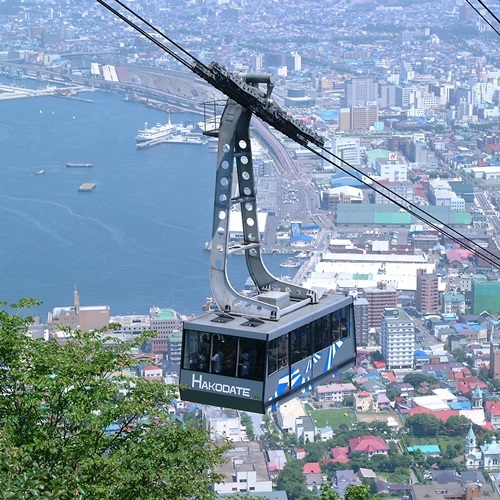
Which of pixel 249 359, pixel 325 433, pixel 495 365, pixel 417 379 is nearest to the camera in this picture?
pixel 249 359

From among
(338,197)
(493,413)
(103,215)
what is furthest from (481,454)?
(338,197)

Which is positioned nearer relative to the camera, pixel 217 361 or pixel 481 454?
pixel 217 361

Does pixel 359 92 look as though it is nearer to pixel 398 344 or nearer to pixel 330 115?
pixel 330 115

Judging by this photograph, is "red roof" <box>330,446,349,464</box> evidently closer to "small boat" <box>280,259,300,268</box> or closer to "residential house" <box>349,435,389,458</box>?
"residential house" <box>349,435,389,458</box>

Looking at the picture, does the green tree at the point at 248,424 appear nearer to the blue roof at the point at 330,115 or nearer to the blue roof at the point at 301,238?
the blue roof at the point at 301,238

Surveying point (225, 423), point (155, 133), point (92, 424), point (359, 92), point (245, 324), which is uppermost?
point (245, 324)

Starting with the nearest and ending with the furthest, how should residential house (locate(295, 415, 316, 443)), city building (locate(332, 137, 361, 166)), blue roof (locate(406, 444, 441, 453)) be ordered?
blue roof (locate(406, 444, 441, 453)), residential house (locate(295, 415, 316, 443)), city building (locate(332, 137, 361, 166))

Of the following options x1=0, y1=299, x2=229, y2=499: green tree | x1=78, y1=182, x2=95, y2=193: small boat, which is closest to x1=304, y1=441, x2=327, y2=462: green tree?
x1=0, y1=299, x2=229, y2=499: green tree
